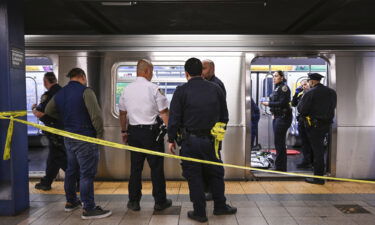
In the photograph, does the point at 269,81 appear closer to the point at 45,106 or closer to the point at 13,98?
the point at 45,106

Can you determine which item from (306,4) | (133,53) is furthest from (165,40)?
(306,4)

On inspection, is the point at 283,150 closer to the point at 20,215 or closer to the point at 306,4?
the point at 306,4

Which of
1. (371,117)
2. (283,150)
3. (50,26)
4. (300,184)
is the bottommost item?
(300,184)

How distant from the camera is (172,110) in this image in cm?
441

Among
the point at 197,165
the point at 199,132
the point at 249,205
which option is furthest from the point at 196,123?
the point at 249,205

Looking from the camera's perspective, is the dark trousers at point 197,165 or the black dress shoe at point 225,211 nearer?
the dark trousers at point 197,165

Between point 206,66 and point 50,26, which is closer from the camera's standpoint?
point 206,66

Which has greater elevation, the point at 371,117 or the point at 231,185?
the point at 371,117

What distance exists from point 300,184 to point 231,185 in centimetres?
116

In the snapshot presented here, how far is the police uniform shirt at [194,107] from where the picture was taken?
4.36 meters

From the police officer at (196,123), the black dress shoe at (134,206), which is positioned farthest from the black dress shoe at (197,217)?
the black dress shoe at (134,206)

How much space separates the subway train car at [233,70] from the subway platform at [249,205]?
0.53m

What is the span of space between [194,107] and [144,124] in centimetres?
73

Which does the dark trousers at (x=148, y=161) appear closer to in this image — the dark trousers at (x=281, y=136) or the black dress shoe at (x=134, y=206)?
the black dress shoe at (x=134, y=206)
